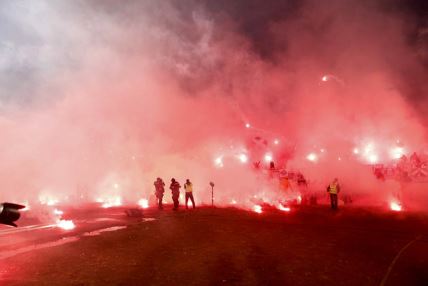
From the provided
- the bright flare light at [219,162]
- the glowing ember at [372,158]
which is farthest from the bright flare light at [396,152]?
the bright flare light at [219,162]

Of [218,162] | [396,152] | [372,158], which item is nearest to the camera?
[218,162]

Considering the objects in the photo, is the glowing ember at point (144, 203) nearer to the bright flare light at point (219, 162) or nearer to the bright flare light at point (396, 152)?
the bright flare light at point (219, 162)

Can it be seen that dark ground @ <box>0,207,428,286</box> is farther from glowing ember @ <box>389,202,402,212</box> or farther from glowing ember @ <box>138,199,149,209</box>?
glowing ember @ <box>138,199,149,209</box>

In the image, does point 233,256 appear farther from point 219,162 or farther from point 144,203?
point 219,162

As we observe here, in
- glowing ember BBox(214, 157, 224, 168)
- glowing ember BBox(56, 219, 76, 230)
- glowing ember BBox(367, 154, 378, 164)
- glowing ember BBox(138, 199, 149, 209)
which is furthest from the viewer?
glowing ember BBox(367, 154, 378, 164)

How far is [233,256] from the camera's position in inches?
299

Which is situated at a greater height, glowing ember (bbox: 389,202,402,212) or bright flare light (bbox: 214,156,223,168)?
bright flare light (bbox: 214,156,223,168)

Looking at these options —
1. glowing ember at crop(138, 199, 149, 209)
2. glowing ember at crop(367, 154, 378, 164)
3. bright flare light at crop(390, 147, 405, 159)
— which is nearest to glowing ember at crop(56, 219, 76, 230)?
glowing ember at crop(138, 199, 149, 209)

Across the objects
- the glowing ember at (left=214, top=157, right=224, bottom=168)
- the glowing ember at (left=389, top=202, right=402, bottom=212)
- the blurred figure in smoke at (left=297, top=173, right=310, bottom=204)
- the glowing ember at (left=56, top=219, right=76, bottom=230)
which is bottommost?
the glowing ember at (left=389, top=202, right=402, bottom=212)

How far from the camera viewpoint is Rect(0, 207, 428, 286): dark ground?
20.2 feet

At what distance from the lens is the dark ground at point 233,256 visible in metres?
6.16

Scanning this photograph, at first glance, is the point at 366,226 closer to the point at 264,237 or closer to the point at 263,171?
the point at 264,237

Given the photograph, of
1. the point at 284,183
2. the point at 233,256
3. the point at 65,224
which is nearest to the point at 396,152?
the point at 284,183

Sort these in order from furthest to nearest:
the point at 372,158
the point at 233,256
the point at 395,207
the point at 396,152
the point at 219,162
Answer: the point at 372,158 < the point at 396,152 < the point at 219,162 < the point at 395,207 < the point at 233,256
